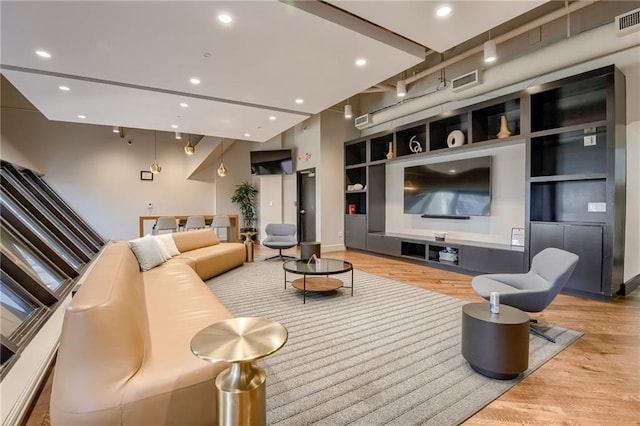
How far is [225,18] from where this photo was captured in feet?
8.63

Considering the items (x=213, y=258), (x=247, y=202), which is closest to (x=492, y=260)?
(x=213, y=258)

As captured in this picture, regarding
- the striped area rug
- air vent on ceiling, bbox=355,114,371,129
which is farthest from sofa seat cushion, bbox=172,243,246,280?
air vent on ceiling, bbox=355,114,371,129

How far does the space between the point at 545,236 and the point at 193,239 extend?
528cm

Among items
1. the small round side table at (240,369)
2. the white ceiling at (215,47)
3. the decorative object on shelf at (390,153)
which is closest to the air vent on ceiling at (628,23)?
the white ceiling at (215,47)

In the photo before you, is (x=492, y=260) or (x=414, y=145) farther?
(x=414, y=145)

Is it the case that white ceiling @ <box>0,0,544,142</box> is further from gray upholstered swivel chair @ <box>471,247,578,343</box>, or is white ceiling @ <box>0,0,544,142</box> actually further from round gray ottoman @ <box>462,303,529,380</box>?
round gray ottoman @ <box>462,303,529,380</box>

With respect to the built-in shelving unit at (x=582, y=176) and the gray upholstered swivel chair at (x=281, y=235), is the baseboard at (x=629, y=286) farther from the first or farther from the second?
the gray upholstered swivel chair at (x=281, y=235)

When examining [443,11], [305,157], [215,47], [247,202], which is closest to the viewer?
[443,11]

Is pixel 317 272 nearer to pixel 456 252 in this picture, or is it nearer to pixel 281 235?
pixel 456 252

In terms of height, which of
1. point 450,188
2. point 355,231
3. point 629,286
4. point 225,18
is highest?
point 225,18

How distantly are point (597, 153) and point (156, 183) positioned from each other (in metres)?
9.89

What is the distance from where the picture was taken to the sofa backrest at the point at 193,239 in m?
4.74

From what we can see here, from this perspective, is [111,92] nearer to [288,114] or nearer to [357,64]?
[288,114]

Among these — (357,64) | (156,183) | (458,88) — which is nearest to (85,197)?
(156,183)
